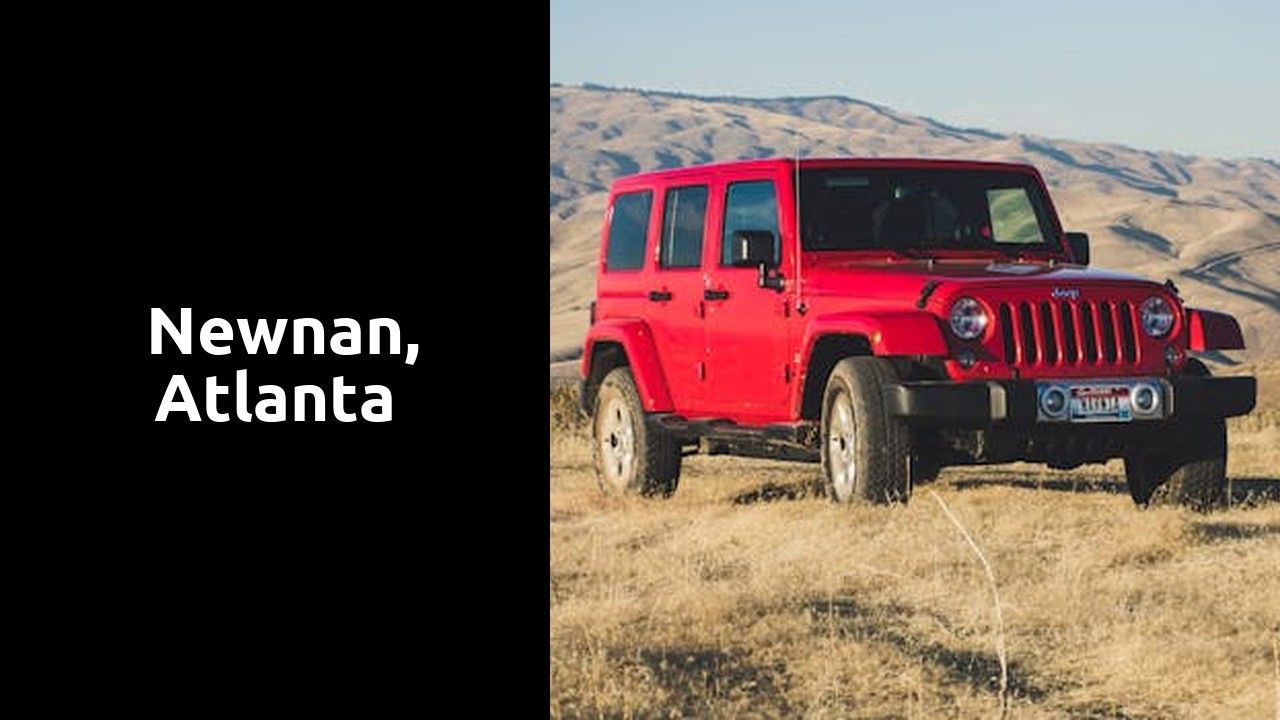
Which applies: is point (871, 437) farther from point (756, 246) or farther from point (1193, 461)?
point (1193, 461)

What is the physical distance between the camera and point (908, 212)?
39.2 feet

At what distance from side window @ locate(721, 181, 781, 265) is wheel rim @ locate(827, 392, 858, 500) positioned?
107 centimetres

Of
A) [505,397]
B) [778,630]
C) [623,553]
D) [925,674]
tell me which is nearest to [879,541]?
[623,553]

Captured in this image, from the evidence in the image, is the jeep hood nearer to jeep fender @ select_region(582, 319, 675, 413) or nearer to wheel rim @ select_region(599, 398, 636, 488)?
jeep fender @ select_region(582, 319, 675, 413)

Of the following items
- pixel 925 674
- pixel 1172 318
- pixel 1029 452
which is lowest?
pixel 925 674

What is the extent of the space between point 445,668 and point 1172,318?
6.38 m

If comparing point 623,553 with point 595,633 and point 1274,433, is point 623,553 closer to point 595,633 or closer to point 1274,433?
point 595,633

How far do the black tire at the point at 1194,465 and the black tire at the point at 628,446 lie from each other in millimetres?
2768

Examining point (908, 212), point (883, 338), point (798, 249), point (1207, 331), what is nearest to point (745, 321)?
point (798, 249)

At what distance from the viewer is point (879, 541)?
9625 millimetres

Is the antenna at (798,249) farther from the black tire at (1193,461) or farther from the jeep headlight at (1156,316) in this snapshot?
the black tire at (1193,461)

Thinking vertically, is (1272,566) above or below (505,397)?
below

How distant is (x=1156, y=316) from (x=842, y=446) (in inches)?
68.3

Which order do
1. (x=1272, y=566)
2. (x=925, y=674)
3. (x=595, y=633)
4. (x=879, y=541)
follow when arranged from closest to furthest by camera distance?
(x=925, y=674) → (x=595, y=633) → (x=1272, y=566) → (x=879, y=541)
